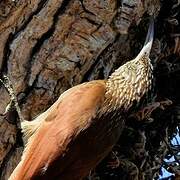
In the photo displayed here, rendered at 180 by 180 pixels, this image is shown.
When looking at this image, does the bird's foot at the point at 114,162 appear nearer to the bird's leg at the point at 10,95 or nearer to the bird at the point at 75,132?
the bird at the point at 75,132

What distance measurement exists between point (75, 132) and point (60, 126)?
0.20 ft

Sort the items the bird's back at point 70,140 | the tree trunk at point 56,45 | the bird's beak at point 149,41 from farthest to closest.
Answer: the bird's beak at point 149,41 < the tree trunk at point 56,45 < the bird's back at point 70,140

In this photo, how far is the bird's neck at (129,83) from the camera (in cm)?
315

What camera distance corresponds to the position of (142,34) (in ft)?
10.4

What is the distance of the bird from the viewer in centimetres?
281

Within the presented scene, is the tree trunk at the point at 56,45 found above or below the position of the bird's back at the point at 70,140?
above

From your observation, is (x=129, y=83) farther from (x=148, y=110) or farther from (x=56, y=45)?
(x=56, y=45)

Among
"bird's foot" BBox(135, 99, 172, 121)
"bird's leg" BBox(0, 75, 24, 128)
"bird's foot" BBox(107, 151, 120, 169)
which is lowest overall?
"bird's foot" BBox(107, 151, 120, 169)

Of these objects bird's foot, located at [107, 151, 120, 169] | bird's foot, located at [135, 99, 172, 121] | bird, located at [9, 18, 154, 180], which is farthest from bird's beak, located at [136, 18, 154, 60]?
bird's foot, located at [107, 151, 120, 169]

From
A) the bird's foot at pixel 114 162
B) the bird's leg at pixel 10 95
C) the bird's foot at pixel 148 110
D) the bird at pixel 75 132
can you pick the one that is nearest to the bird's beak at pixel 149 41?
the bird at pixel 75 132

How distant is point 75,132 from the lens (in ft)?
9.35

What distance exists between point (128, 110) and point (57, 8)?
20.5 inches

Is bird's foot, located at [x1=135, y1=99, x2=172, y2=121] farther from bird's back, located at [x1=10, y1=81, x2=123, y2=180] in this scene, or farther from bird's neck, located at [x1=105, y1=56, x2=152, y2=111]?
bird's back, located at [x1=10, y1=81, x2=123, y2=180]

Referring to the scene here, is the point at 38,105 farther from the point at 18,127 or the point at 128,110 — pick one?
the point at 128,110
